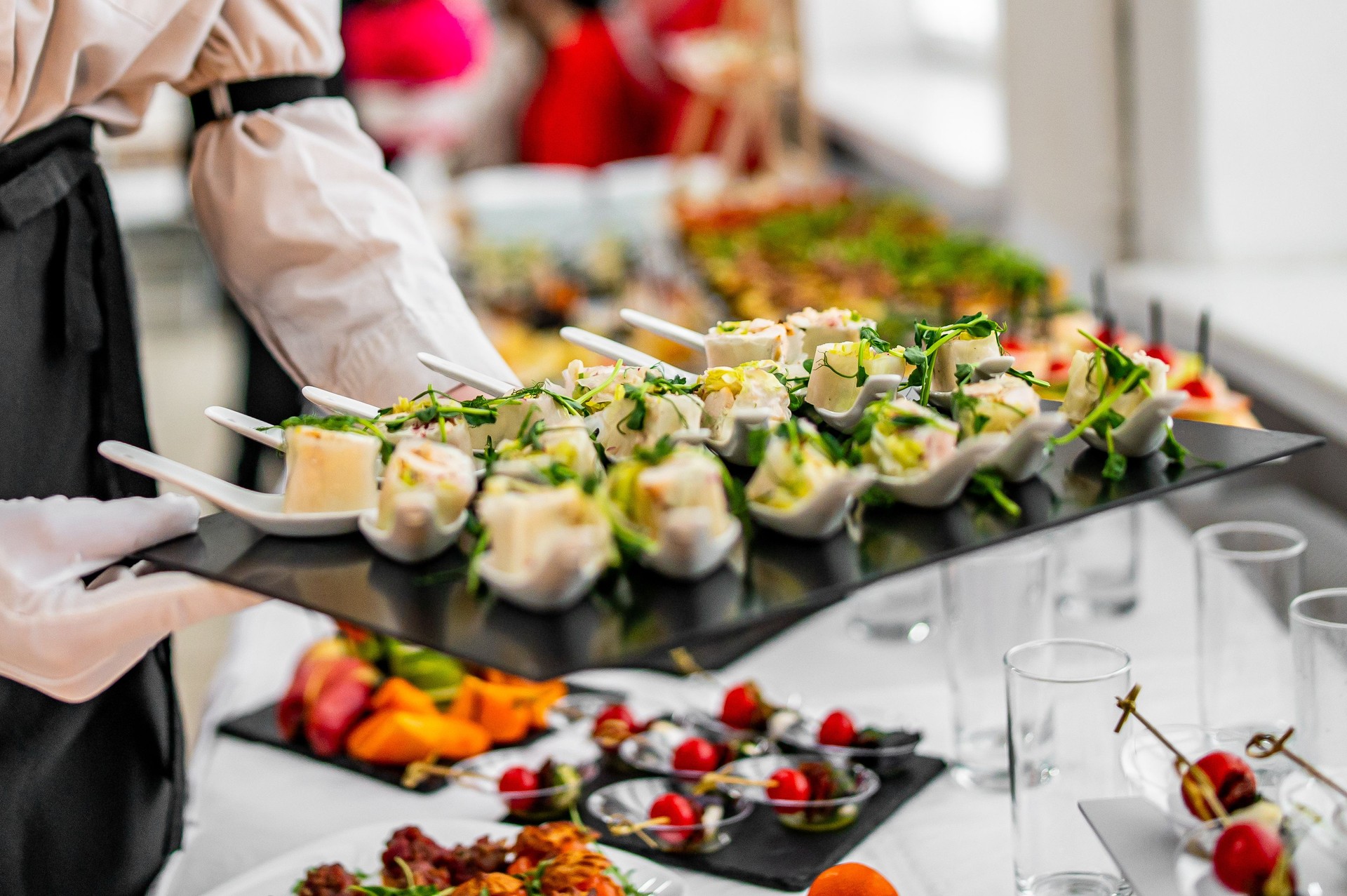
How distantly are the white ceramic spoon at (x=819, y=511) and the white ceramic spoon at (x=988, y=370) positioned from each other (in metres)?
0.15

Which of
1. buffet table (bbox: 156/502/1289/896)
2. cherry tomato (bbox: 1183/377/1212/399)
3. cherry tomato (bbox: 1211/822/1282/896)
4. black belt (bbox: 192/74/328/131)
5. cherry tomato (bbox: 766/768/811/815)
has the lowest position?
buffet table (bbox: 156/502/1289/896)

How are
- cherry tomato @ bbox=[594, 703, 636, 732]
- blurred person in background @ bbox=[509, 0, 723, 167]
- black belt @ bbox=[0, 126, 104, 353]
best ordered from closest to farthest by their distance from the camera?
1. black belt @ bbox=[0, 126, 104, 353]
2. cherry tomato @ bbox=[594, 703, 636, 732]
3. blurred person in background @ bbox=[509, 0, 723, 167]

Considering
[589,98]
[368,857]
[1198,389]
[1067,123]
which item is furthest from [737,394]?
[589,98]

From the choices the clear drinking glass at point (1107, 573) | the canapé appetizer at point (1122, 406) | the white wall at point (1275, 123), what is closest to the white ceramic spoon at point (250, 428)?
the canapé appetizer at point (1122, 406)

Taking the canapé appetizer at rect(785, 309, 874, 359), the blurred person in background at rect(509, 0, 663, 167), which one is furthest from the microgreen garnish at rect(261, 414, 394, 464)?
the blurred person in background at rect(509, 0, 663, 167)

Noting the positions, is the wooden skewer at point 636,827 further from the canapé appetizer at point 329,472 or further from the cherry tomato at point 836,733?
the canapé appetizer at point 329,472

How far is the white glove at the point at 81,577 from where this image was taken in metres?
0.84

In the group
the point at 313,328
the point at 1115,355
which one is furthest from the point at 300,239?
the point at 1115,355

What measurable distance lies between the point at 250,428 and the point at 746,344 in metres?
0.35

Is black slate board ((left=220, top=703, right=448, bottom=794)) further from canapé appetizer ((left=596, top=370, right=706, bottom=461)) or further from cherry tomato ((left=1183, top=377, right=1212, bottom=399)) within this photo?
cherry tomato ((left=1183, top=377, right=1212, bottom=399))

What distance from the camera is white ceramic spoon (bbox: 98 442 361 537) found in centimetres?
81

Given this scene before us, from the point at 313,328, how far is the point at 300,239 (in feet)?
0.26

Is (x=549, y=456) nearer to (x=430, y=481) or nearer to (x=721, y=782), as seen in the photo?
(x=430, y=481)

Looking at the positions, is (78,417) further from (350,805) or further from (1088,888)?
(1088,888)
